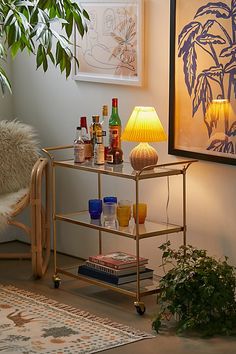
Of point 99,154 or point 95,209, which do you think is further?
point 95,209

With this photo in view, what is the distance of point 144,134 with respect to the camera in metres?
4.45

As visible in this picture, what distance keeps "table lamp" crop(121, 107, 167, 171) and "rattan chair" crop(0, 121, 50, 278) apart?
2.53 ft

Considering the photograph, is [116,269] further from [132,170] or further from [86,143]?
[86,143]

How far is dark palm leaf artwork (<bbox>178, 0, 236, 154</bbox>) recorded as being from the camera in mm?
4363

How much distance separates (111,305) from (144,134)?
922mm

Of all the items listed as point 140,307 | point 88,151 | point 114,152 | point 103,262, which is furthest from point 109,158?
point 140,307

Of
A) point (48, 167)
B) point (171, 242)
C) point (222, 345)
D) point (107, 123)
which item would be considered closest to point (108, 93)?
point (107, 123)

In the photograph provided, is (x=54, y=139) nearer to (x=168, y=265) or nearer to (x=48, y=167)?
(x=48, y=167)

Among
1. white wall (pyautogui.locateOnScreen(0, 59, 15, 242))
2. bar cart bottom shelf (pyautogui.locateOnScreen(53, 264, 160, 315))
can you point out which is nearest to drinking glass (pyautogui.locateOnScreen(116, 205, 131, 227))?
bar cart bottom shelf (pyautogui.locateOnScreen(53, 264, 160, 315))

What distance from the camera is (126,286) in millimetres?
4668

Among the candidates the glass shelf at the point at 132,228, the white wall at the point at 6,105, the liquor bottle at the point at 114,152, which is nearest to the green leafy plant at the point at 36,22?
the liquor bottle at the point at 114,152

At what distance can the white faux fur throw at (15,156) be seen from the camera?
539 cm

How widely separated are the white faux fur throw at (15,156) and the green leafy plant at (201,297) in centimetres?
149

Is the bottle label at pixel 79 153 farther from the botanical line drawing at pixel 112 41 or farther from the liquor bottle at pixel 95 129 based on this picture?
the botanical line drawing at pixel 112 41
